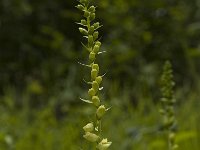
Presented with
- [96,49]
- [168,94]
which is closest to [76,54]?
[168,94]

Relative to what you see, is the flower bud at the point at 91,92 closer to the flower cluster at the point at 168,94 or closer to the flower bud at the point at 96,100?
the flower bud at the point at 96,100

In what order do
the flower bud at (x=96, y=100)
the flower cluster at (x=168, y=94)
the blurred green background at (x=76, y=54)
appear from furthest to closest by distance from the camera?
the blurred green background at (x=76, y=54) → the flower cluster at (x=168, y=94) → the flower bud at (x=96, y=100)

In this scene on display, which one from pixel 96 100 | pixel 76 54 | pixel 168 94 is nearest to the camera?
pixel 96 100

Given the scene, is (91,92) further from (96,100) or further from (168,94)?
(168,94)

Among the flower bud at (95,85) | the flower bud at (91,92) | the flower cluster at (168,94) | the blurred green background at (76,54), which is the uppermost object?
the blurred green background at (76,54)

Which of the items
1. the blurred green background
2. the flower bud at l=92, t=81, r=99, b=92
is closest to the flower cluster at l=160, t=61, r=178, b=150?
the flower bud at l=92, t=81, r=99, b=92

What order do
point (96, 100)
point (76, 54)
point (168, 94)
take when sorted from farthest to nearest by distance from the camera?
point (76, 54)
point (168, 94)
point (96, 100)

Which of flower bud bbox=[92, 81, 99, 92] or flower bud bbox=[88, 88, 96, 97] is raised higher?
flower bud bbox=[92, 81, 99, 92]

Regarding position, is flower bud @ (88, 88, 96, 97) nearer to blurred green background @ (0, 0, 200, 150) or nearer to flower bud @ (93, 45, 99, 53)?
flower bud @ (93, 45, 99, 53)

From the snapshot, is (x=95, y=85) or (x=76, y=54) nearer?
(x=95, y=85)

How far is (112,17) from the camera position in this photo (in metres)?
8.02

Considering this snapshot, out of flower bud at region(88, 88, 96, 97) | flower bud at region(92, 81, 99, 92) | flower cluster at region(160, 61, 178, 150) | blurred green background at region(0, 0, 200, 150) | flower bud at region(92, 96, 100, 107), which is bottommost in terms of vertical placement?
flower bud at region(92, 96, 100, 107)

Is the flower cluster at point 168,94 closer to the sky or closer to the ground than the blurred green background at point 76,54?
closer to the ground

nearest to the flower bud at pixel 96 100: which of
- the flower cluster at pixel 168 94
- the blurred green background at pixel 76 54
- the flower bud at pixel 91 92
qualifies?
the flower bud at pixel 91 92
